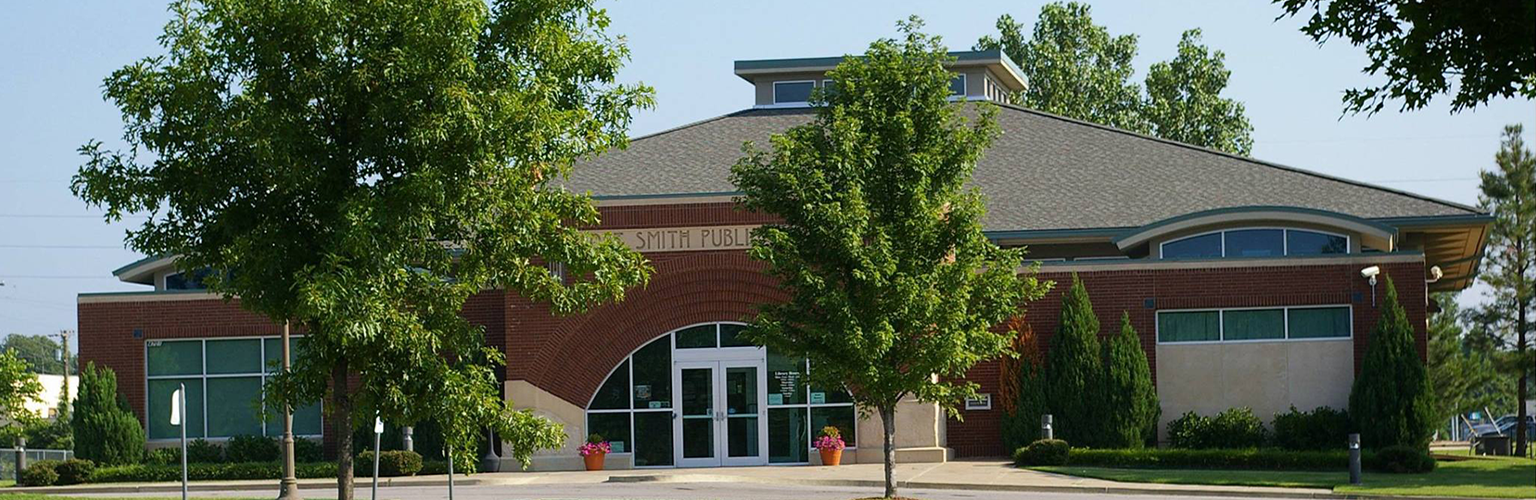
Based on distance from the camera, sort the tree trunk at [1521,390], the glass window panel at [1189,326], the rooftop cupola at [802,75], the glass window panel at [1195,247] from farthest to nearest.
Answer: the rooftop cupola at [802,75] → the tree trunk at [1521,390] → the glass window panel at [1195,247] → the glass window panel at [1189,326]

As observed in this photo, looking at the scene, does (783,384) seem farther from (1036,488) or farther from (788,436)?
(1036,488)

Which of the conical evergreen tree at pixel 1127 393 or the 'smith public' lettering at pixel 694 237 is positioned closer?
the 'smith public' lettering at pixel 694 237

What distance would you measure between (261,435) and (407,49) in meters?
20.6

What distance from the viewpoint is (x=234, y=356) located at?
37688 millimetres

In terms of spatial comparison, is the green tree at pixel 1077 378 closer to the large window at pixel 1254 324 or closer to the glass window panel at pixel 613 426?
the large window at pixel 1254 324

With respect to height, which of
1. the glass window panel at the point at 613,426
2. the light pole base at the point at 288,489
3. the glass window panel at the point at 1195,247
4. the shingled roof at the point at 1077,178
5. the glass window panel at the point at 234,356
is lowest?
the light pole base at the point at 288,489

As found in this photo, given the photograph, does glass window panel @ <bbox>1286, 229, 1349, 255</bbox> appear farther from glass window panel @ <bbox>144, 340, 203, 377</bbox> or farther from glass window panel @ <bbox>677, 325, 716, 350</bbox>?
glass window panel @ <bbox>144, 340, 203, 377</bbox>

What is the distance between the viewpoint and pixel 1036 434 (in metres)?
34.9

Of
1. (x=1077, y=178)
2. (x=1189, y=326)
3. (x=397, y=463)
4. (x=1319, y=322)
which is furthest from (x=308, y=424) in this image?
(x=1319, y=322)

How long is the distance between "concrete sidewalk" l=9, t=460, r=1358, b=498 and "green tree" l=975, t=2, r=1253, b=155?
30783 millimetres

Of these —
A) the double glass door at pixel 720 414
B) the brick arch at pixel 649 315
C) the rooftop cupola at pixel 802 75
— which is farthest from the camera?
the rooftop cupola at pixel 802 75

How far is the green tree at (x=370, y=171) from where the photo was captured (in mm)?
18812

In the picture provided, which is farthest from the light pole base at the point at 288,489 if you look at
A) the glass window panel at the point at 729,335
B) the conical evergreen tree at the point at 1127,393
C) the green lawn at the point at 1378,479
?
the conical evergreen tree at the point at 1127,393

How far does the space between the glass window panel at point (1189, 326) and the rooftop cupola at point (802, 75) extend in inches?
494
